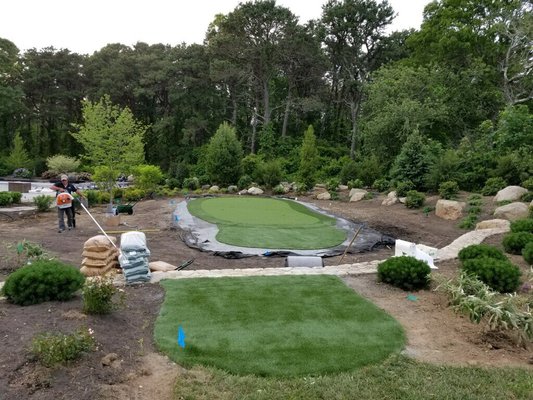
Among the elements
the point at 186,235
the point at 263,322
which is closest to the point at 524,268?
the point at 263,322

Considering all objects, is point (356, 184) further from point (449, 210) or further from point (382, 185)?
point (449, 210)

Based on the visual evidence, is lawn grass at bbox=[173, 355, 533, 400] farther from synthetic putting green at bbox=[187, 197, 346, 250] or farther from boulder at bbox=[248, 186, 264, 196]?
boulder at bbox=[248, 186, 264, 196]

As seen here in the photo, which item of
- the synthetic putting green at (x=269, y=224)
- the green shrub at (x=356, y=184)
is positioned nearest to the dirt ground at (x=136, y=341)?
the synthetic putting green at (x=269, y=224)

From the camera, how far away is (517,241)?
7.31 m

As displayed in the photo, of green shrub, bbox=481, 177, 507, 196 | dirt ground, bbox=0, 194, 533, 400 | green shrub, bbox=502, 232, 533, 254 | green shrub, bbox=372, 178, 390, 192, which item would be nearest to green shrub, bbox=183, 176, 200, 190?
green shrub, bbox=372, 178, 390, 192

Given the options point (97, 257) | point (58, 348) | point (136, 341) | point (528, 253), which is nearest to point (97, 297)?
point (136, 341)

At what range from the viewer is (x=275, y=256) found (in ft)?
26.0

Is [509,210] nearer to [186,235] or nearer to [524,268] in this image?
[524,268]

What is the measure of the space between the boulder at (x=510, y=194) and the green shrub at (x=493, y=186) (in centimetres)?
93

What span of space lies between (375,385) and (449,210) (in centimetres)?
988

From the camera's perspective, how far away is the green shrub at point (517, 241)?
7.29 metres

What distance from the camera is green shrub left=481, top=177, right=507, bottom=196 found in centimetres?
1316

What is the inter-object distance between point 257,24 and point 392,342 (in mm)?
25304

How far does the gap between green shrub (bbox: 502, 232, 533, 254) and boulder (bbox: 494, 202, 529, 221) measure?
3.33 m
